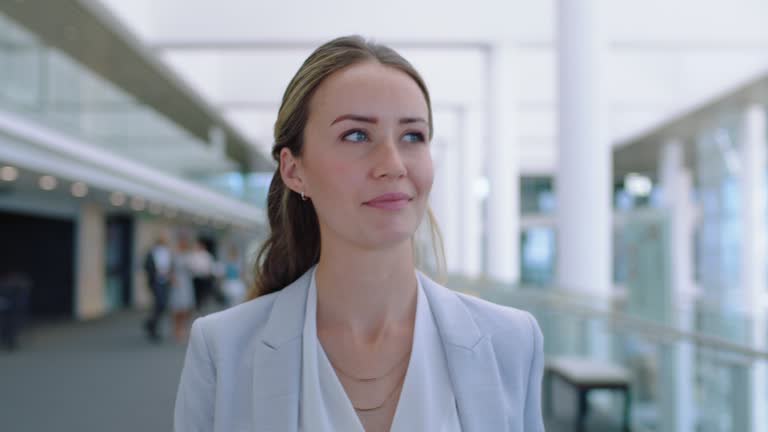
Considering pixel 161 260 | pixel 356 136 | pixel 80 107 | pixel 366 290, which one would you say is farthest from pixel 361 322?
pixel 161 260

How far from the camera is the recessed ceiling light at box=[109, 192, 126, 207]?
15883 mm

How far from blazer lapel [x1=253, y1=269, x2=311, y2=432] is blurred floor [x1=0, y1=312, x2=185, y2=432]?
5.35 metres

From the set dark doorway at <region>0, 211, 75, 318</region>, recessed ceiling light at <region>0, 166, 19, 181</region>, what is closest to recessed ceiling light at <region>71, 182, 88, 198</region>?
recessed ceiling light at <region>0, 166, 19, 181</region>

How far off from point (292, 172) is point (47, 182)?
13845mm

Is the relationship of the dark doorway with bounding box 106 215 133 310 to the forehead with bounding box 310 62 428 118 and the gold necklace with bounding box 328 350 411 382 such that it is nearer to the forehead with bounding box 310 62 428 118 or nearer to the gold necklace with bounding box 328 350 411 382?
the gold necklace with bounding box 328 350 411 382

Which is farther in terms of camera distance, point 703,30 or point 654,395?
point 703,30

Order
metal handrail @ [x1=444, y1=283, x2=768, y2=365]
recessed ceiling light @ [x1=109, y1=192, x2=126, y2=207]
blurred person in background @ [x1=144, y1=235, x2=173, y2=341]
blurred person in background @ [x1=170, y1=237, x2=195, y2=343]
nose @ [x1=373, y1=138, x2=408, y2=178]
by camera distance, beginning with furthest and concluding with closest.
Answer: recessed ceiling light @ [x1=109, y1=192, x2=126, y2=207]
blurred person in background @ [x1=144, y1=235, x2=173, y2=341]
blurred person in background @ [x1=170, y1=237, x2=195, y2=343]
metal handrail @ [x1=444, y1=283, x2=768, y2=365]
nose @ [x1=373, y1=138, x2=408, y2=178]

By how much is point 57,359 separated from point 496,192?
30.8 feet

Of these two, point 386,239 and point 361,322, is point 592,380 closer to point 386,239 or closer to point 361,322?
point 361,322

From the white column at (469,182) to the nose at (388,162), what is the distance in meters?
19.5

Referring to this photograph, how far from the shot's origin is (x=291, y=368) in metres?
1.42

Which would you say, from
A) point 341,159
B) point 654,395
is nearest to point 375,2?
point 654,395

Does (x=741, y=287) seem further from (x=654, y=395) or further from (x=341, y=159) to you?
(x=341, y=159)

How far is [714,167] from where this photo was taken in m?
20.6
